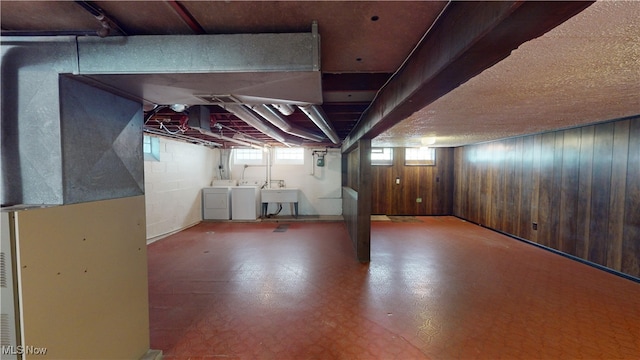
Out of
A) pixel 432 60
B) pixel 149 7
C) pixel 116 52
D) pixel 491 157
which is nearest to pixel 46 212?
pixel 116 52

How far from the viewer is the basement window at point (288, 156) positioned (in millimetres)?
6418

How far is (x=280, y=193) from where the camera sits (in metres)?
6.00

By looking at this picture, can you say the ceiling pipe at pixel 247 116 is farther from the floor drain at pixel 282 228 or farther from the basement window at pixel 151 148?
the basement window at pixel 151 148

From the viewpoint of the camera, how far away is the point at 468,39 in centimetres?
80

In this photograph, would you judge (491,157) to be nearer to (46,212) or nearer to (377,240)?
(377,240)

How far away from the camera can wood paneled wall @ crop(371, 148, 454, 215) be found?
20.5ft

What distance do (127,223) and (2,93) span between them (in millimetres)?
798

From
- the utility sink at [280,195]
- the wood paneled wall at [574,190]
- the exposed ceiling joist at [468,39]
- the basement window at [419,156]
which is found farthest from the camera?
the basement window at [419,156]

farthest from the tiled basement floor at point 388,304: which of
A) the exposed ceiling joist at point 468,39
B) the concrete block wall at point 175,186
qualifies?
the exposed ceiling joist at point 468,39

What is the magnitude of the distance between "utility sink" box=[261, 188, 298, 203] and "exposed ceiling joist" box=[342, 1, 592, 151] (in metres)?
4.74

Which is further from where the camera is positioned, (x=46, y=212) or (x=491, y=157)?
(x=491, y=157)

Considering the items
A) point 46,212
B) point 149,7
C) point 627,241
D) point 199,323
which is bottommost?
point 199,323

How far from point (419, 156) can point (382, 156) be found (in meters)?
1.00

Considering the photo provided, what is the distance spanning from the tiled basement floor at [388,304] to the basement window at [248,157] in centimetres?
306
